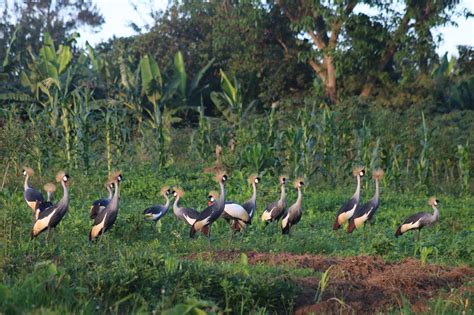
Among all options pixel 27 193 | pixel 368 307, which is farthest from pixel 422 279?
pixel 27 193

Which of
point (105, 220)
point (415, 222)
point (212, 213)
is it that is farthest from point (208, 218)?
point (415, 222)

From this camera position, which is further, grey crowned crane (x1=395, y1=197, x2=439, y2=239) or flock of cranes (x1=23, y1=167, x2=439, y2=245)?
grey crowned crane (x1=395, y1=197, x2=439, y2=239)

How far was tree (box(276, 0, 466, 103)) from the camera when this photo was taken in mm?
27188

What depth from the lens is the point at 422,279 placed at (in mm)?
8984

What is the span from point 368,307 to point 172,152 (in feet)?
47.2

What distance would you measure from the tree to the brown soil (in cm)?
1786

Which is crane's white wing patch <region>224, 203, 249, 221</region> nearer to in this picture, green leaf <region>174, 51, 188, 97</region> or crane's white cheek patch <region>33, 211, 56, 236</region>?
crane's white cheek patch <region>33, 211, 56, 236</region>

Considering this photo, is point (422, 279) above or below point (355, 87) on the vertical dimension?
below

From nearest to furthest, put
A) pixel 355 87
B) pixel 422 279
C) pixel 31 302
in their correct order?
pixel 31 302 → pixel 422 279 → pixel 355 87

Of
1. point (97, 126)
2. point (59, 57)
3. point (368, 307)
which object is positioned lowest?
point (368, 307)

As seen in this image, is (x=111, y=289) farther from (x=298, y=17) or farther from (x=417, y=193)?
(x=298, y=17)

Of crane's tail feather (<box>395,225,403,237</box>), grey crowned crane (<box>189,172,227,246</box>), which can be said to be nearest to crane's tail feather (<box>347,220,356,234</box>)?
crane's tail feather (<box>395,225,403,237</box>)

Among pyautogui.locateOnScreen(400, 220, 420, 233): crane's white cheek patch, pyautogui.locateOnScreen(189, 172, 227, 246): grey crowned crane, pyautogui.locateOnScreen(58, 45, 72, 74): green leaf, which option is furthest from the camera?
pyautogui.locateOnScreen(58, 45, 72, 74): green leaf

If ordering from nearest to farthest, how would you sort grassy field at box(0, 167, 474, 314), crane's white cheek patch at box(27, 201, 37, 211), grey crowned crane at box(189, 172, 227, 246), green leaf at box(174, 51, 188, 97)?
grassy field at box(0, 167, 474, 314) < grey crowned crane at box(189, 172, 227, 246) < crane's white cheek patch at box(27, 201, 37, 211) < green leaf at box(174, 51, 188, 97)
